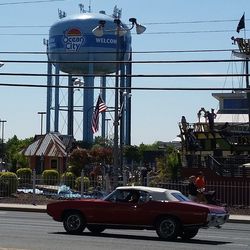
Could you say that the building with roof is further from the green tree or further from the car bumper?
the car bumper

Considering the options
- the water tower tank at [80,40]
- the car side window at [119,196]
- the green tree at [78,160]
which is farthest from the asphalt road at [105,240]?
the water tower tank at [80,40]

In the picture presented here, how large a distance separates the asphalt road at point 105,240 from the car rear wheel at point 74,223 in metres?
0.19

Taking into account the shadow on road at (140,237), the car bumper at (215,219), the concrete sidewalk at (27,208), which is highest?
the car bumper at (215,219)

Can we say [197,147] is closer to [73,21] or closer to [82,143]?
[73,21]

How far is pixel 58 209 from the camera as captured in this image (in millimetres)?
20078

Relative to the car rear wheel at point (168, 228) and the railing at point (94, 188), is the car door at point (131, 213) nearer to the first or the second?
the car rear wheel at point (168, 228)

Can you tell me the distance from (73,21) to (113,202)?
52824 mm

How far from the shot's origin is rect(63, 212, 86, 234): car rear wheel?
64.8 ft

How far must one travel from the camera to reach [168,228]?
62.0 ft

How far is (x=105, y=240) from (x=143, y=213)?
1525 mm

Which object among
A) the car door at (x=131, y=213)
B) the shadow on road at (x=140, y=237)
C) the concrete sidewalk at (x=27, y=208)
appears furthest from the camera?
the concrete sidewalk at (x=27, y=208)

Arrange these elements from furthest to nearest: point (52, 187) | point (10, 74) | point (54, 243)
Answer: point (52, 187), point (10, 74), point (54, 243)

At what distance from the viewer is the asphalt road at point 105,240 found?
16469 millimetres

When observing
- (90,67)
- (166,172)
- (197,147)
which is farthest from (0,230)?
(90,67)
